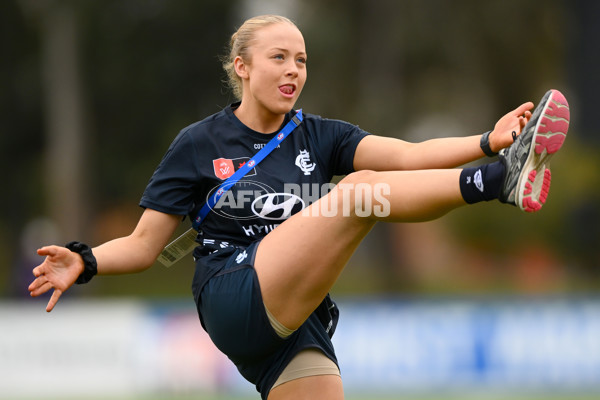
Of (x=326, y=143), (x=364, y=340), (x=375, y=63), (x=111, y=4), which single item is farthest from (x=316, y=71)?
(x=326, y=143)

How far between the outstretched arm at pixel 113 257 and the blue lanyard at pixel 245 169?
0.42ft

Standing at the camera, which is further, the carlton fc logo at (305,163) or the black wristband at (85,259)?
the carlton fc logo at (305,163)

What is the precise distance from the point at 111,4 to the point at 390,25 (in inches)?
235

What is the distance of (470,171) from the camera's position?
3.61 m

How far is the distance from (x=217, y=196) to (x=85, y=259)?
0.63m

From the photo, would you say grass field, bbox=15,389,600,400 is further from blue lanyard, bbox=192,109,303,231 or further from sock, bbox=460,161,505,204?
sock, bbox=460,161,505,204

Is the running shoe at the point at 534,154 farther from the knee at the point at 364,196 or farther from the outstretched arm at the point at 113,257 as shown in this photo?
the outstretched arm at the point at 113,257

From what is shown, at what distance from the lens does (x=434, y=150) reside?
13.5ft

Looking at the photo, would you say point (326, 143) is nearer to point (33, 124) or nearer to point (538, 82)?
point (33, 124)

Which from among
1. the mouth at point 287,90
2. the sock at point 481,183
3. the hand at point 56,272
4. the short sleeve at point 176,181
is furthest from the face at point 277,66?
the hand at point 56,272

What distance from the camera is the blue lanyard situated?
4.10m

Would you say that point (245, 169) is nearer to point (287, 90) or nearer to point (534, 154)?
point (287, 90)

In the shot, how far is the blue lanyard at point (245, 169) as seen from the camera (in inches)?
161

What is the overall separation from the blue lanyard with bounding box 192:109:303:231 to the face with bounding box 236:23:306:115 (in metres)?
0.10
